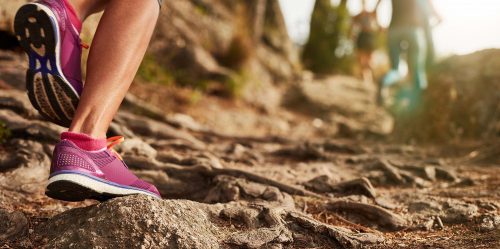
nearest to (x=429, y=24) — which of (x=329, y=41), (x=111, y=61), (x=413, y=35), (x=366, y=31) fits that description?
(x=413, y=35)

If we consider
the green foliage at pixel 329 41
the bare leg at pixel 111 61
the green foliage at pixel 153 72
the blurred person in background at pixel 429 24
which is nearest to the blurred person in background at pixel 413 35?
the blurred person in background at pixel 429 24

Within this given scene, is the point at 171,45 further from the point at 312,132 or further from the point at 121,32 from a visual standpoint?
the point at 121,32

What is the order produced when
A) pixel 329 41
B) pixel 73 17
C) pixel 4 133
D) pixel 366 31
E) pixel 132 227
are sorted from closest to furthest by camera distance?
pixel 132 227, pixel 73 17, pixel 4 133, pixel 366 31, pixel 329 41

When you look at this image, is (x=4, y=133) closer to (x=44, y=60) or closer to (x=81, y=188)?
(x=44, y=60)

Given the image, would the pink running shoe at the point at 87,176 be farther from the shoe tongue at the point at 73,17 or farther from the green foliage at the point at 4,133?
the green foliage at the point at 4,133

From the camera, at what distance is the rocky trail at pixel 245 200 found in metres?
1.70

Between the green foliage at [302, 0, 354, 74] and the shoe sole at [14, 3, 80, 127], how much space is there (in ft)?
46.9

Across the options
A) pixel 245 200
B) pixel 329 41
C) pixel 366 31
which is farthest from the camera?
pixel 329 41

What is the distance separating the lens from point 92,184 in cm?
170

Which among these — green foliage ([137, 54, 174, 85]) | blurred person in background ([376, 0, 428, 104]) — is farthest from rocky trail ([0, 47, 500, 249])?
green foliage ([137, 54, 174, 85])

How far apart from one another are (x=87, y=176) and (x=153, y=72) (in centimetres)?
603

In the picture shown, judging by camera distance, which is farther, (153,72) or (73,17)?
(153,72)

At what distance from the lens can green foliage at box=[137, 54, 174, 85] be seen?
7191 mm

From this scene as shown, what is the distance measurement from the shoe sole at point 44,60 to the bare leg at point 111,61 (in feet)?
0.39
